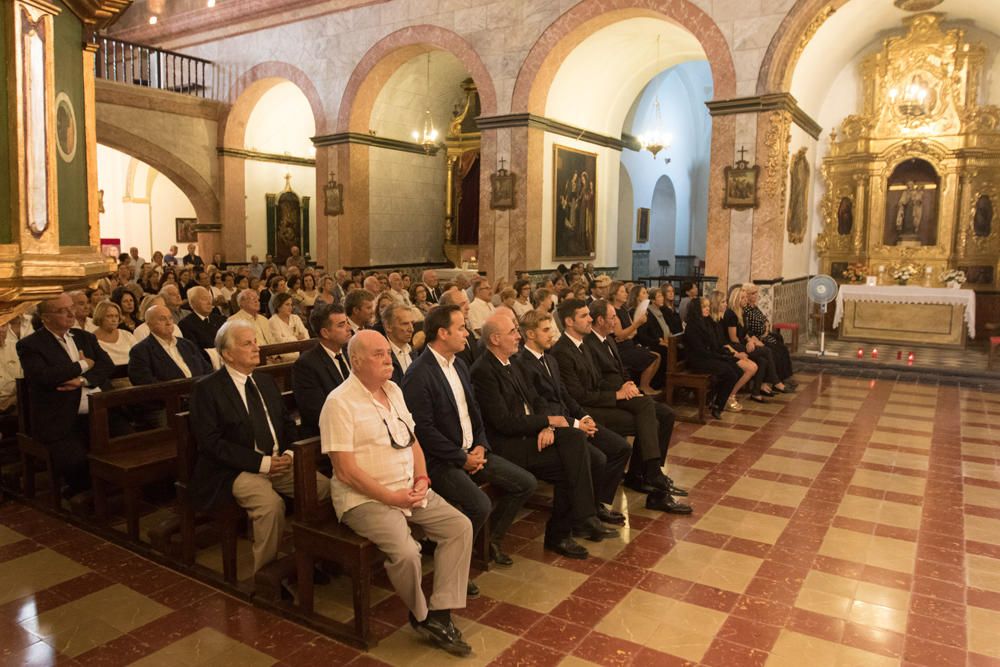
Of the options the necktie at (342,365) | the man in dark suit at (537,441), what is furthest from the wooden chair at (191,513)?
the man in dark suit at (537,441)

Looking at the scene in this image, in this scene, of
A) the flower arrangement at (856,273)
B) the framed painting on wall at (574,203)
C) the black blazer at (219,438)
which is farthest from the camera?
the framed painting on wall at (574,203)

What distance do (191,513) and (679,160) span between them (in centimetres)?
1915

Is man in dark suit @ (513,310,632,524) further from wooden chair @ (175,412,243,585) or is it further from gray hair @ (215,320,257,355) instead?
wooden chair @ (175,412,243,585)

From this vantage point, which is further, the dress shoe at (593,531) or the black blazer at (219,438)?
the dress shoe at (593,531)

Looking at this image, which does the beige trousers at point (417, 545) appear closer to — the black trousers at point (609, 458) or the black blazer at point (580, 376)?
the black trousers at point (609, 458)

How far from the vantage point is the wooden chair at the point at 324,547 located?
332cm

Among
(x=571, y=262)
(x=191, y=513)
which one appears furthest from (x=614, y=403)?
(x=571, y=262)

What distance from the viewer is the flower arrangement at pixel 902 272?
515 inches

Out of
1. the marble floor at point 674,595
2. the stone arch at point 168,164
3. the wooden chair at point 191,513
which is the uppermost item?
the stone arch at point 168,164

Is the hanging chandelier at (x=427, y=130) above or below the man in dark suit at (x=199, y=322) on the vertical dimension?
above

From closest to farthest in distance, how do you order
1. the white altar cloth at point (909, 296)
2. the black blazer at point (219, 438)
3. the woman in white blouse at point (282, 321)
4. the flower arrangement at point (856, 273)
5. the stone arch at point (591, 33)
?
1. the black blazer at point (219, 438)
2. the woman in white blouse at point (282, 321)
3. the stone arch at point (591, 33)
4. the white altar cloth at point (909, 296)
5. the flower arrangement at point (856, 273)

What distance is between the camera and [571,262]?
566 inches

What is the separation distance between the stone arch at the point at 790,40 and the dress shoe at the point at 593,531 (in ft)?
27.0

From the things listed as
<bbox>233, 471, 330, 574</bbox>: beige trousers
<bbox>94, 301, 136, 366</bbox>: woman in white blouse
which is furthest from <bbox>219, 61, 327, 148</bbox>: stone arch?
<bbox>233, 471, 330, 574</bbox>: beige trousers
